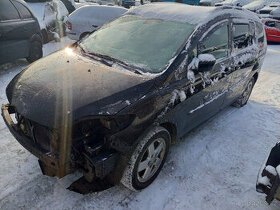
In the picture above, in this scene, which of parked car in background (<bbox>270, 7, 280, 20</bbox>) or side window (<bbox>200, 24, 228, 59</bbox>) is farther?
parked car in background (<bbox>270, 7, 280, 20</bbox>)

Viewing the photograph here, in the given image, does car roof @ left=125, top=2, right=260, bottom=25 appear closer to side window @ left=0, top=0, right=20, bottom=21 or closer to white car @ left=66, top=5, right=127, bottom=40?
side window @ left=0, top=0, right=20, bottom=21

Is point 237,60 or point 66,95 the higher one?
point 66,95

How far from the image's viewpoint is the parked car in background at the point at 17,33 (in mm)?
5639

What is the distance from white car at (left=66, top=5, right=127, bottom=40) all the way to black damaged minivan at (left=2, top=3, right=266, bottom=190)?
4268 millimetres

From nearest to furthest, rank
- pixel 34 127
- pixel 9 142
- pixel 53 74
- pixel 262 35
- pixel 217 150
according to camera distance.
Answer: pixel 34 127 → pixel 53 74 → pixel 9 142 → pixel 217 150 → pixel 262 35

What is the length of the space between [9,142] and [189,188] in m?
2.52

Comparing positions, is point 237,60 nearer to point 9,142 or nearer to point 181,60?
point 181,60

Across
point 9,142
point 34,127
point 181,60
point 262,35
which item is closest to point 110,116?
point 34,127

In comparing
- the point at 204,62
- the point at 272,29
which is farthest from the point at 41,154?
the point at 272,29

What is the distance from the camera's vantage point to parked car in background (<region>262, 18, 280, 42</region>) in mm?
11211

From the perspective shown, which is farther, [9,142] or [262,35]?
[262,35]

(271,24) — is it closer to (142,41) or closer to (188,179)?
(142,41)

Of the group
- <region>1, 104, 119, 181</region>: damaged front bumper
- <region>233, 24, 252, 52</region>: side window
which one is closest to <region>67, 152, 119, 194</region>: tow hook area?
<region>1, 104, 119, 181</region>: damaged front bumper

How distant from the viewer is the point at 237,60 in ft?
13.3
